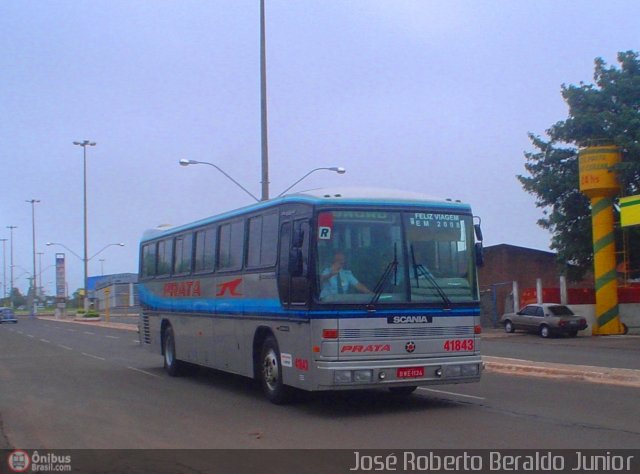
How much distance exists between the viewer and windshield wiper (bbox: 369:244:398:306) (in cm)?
1159

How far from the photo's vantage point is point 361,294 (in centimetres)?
1159

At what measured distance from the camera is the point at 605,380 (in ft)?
50.6

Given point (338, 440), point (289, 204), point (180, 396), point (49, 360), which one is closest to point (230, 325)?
point (180, 396)

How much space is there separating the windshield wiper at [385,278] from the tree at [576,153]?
2799 centimetres

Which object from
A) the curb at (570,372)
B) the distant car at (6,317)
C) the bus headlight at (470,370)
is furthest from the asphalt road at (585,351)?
the distant car at (6,317)

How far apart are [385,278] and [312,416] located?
237 cm

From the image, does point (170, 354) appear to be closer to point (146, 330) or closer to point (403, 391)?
point (146, 330)
